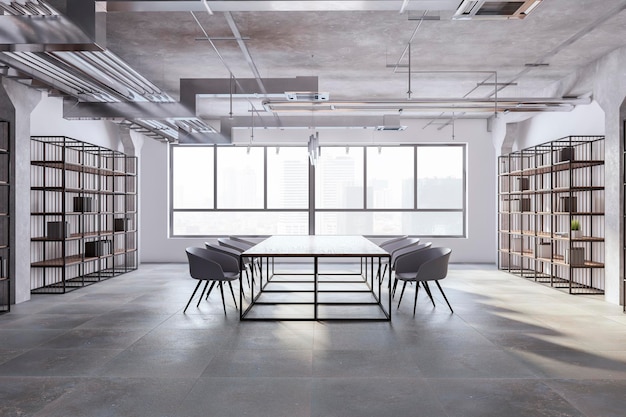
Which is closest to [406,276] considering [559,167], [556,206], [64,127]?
[559,167]

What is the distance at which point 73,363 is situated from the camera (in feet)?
Answer: 15.8

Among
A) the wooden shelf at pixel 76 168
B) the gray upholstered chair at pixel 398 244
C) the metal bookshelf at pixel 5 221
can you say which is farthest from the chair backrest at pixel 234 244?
the metal bookshelf at pixel 5 221

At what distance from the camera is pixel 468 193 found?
1311 centimetres

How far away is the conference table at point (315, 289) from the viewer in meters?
6.49

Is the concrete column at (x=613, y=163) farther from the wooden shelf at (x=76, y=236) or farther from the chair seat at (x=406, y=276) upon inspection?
the wooden shelf at (x=76, y=236)

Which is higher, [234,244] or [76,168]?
[76,168]

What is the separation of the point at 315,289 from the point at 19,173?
471 centimetres

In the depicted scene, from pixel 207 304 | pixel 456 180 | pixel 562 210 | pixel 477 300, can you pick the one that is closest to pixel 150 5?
pixel 207 304

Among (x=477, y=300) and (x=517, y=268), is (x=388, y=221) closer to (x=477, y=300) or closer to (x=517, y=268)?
(x=517, y=268)

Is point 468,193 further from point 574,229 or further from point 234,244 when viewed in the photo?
point 234,244

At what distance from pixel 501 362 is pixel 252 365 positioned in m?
2.22

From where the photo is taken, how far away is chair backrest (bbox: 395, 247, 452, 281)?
267 inches

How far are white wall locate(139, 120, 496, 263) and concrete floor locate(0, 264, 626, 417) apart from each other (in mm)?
5365

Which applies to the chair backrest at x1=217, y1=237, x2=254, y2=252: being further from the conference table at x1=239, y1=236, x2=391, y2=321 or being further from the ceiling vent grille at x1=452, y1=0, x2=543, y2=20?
the ceiling vent grille at x1=452, y1=0, x2=543, y2=20
